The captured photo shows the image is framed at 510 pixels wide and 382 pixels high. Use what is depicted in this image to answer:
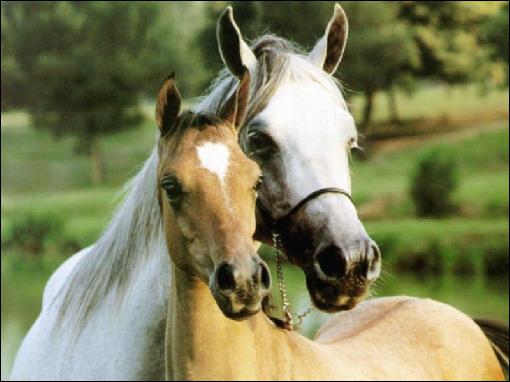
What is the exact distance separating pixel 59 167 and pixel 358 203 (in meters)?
2.63

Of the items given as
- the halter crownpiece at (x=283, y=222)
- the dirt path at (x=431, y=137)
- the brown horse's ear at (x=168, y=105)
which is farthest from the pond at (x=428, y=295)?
the brown horse's ear at (x=168, y=105)

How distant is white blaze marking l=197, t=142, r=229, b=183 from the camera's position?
184 cm

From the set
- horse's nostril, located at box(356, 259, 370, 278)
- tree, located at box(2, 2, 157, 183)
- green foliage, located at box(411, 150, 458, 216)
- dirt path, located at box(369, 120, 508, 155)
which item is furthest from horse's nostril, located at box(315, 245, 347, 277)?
tree, located at box(2, 2, 157, 183)

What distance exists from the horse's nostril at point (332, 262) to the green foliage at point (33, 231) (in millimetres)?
6032

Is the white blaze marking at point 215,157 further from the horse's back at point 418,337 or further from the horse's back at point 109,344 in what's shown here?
the horse's back at point 418,337

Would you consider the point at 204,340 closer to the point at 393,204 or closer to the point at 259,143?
the point at 259,143

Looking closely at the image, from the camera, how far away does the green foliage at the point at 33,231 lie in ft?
25.9

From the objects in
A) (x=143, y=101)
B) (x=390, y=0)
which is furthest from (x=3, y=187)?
(x=390, y=0)

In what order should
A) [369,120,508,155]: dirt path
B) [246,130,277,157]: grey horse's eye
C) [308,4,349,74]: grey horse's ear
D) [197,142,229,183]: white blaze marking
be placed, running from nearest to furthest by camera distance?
[197,142,229,183]: white blaze marking
[246,130,277,157]: grey horse's eye
[308,4,349,74]: grey horse's ear
[369,120,508,155]: dirt path

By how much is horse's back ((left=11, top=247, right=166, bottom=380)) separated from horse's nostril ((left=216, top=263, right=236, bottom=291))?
20.5 inches

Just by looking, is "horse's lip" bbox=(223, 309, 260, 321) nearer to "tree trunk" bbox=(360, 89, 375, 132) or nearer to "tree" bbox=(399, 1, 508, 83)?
"tree trunk" bbox=(360, 89, 375, 132)

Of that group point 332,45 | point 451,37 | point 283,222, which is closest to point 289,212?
point 283,222

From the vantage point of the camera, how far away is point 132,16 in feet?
26.2

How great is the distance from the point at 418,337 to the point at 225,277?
3.11ft
